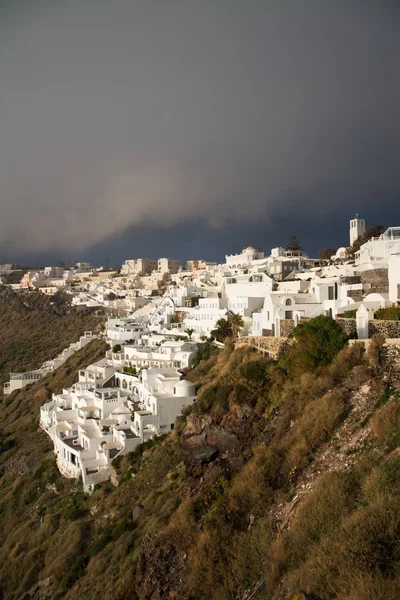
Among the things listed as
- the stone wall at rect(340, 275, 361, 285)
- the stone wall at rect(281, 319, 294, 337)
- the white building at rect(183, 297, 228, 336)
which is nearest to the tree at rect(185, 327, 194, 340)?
the white building at rect(183, 297, 228, 336)

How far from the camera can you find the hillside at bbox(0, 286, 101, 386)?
168 feet

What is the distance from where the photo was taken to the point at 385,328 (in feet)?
53.8

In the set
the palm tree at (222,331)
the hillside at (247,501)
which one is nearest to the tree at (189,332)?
the palm tree at (222,331)

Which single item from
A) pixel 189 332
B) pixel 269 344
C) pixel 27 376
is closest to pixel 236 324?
pixel 189 332

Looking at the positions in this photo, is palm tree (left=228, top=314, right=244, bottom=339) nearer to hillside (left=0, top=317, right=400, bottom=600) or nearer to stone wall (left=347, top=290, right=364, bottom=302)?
hillside (left=0, top=317, right=400, bottom=600)

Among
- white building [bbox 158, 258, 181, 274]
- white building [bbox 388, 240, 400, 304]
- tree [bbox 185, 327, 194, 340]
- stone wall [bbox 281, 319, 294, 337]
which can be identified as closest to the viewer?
white building [bbox 388, 240, 400, 304]

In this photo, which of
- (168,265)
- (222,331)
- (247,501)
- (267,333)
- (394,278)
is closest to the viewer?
(247,501)

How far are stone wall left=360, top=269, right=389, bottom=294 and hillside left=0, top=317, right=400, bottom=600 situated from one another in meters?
7.83

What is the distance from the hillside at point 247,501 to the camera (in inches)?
311

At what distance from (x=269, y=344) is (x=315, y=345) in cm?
469

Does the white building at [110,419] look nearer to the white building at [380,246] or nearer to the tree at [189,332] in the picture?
the tree at [189,332]

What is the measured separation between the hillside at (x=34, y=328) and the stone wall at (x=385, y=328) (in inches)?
1587

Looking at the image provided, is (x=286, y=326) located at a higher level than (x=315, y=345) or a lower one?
higher

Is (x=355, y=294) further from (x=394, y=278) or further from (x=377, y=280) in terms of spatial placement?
(x=394, y=278)
